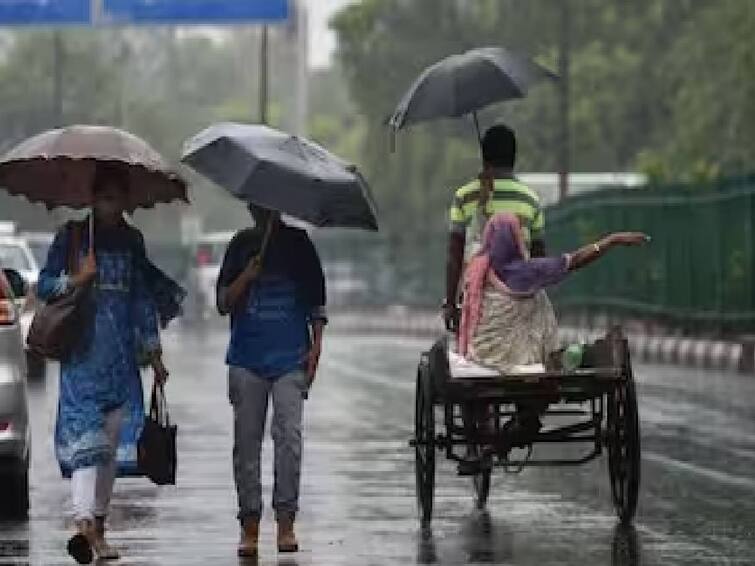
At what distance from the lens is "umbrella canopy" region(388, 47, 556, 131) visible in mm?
13125

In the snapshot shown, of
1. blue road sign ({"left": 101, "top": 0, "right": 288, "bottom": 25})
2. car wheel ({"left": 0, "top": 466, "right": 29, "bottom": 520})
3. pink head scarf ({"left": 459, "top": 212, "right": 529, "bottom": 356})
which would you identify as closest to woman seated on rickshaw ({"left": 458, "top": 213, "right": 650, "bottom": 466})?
pink head scarf ({"left": 459, "top": 212, "right": 529, "bottom": 356})

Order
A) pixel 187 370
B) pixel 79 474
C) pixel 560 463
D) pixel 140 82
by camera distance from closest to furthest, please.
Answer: pixel 79 474
pixel 560 463
pixel 187 370
pixel 140 82

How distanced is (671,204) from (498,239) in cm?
2304

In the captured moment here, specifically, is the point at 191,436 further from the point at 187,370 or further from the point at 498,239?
the point at 187,370

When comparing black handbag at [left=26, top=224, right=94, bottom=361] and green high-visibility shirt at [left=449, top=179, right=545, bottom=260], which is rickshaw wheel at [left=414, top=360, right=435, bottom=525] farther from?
black handbag at [left=26, top=224, right=94, bottom=361]

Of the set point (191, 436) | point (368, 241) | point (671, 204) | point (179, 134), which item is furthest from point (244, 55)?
point (191, 436)

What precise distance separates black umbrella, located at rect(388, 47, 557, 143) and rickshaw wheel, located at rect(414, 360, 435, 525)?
1861mm

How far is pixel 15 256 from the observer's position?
31078mm

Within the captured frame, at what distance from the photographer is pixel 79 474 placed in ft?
34.0

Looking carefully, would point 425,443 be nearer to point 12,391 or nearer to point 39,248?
point 12,391

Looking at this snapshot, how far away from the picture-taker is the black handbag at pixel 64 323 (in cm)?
1030

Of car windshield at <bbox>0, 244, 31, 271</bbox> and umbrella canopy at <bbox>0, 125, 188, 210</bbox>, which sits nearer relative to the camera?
umbrella canopy at <bbox>0, 125, 188, 210</bbox>

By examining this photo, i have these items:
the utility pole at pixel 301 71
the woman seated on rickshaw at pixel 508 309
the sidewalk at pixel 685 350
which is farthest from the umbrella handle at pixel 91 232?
the utility pole at pixel 301 71

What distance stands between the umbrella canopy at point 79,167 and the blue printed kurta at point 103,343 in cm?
32
